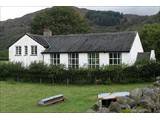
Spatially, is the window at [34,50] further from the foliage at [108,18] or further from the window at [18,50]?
the foliage at [108,18]

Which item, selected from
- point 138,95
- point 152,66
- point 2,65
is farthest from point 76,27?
point 138,95

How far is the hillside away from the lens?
113ft

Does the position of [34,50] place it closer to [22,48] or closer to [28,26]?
[22,48]

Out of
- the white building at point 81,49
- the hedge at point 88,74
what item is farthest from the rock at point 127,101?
the white building at point 81,49

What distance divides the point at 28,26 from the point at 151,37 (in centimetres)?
1359

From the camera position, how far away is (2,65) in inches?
1260

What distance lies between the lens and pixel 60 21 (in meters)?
39.9

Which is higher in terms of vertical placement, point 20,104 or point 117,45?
point 117,45

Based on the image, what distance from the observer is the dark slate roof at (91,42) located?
3507 centimetres

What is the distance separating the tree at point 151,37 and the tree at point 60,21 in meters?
6.84

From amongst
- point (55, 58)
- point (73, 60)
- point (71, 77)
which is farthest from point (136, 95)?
point (55, 58)

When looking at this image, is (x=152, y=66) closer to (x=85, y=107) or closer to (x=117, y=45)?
(x=117, y=45)

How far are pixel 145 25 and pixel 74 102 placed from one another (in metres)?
24.4
